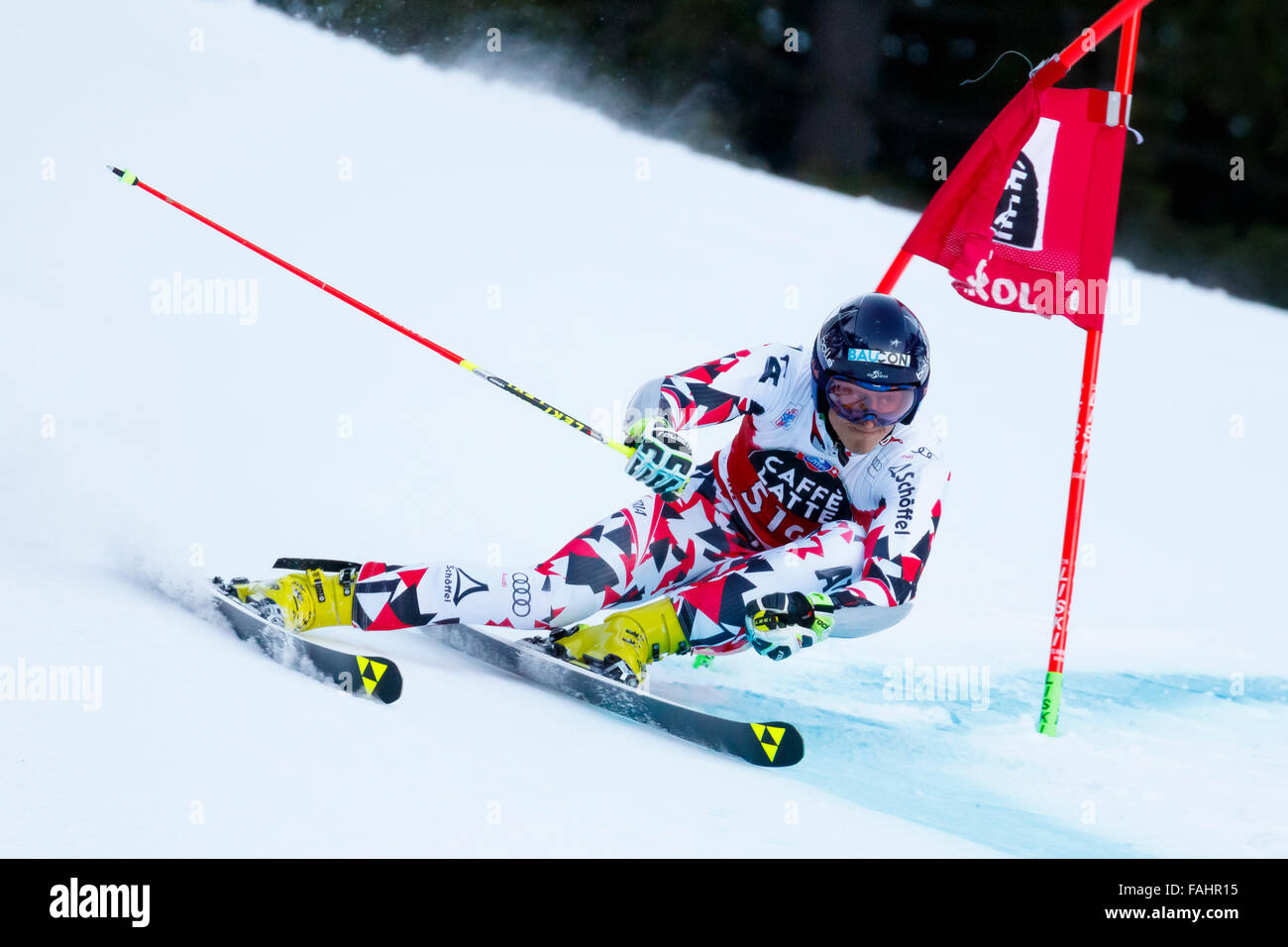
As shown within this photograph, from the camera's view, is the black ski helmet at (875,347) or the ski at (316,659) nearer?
the ski at (316,659)

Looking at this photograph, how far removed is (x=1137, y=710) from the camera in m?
4.18

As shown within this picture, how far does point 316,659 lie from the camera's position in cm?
302

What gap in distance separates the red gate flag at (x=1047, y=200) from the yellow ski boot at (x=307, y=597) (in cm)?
201

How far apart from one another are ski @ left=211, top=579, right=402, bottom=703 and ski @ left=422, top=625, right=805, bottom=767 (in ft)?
1.59

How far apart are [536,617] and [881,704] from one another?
1.20 meters

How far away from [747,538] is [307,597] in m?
1.17

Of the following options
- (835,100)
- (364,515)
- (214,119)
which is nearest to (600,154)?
(214,119)

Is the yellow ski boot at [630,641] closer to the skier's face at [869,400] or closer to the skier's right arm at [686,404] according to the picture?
the skier's right arm at [686,404]

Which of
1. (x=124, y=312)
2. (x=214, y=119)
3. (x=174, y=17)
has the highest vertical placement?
(x=174, y=17)

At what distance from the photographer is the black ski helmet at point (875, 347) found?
3.17m
